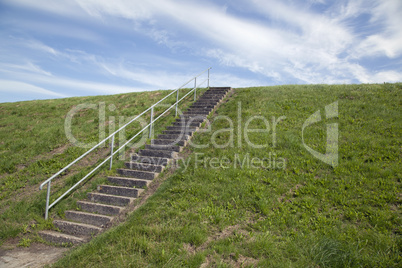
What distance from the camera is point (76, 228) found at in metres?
5.44

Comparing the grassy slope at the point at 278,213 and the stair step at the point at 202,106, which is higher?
the stair step at the point at 202,106

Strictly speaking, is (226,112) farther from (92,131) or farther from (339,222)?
(339,222)

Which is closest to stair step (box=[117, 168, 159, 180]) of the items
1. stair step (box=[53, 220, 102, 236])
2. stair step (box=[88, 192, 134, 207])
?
stair step (box=[88, 192, 134, 207])

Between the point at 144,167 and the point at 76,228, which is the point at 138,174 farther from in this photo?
the point at 76,228

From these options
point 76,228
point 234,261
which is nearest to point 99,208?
point 76,228

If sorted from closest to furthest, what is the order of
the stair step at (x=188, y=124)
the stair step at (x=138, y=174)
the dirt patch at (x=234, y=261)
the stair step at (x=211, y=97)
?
the dirt patch at (x=234, y=261)
the stair step at (x=138, y=174)
the stair step at (x=188, y=124)
the stair step at (x=211, y=97)

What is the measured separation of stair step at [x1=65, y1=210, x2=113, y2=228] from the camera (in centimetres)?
550

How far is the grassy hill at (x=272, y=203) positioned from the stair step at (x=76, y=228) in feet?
2.17

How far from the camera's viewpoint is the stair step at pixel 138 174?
695cm

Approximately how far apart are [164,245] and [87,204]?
9.57 ft

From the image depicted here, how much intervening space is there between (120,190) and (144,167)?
1.21 m

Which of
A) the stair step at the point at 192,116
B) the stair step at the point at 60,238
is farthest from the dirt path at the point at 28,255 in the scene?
the stair step at the point at 192,116

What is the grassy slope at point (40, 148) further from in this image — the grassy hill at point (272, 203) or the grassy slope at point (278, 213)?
the grassy slope at point (278, 213)

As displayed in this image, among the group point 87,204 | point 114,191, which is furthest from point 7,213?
point 114,191
